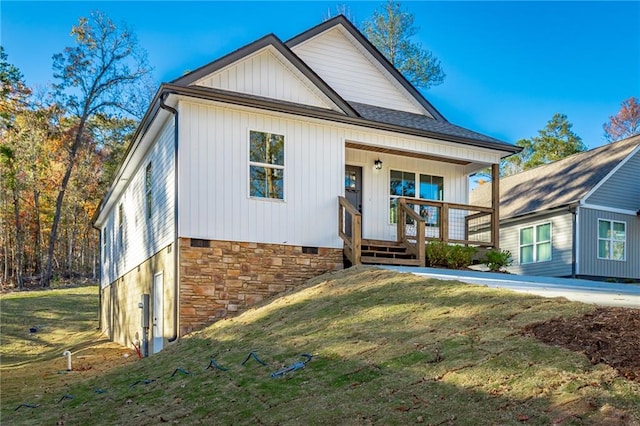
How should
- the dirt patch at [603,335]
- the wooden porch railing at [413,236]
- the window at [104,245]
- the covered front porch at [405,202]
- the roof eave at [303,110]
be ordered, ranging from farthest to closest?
the window at [104,245] < the covered front porch at [405,202] < the wooden porch railing at [413,236] < the roof eave at [303,110] < the dirt patch at [603,335]

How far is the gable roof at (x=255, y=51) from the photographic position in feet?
36.7

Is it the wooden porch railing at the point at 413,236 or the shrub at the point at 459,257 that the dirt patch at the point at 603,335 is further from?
the shrub at the point at 459,257

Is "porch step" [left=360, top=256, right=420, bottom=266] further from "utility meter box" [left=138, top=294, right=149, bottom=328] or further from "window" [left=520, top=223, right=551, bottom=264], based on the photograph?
"window" [left=520, top=223, right=551, bottom=264]

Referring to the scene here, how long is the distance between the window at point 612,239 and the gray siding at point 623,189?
597 millimetres

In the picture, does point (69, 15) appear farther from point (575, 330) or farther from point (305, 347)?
point (575, 330)

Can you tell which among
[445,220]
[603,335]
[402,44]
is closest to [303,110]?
[445,220]

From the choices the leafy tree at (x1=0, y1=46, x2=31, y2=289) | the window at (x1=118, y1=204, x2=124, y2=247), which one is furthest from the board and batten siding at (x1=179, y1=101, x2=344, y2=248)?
the leafy tree at (x1=0, y1=46, x2=31, y2=289)

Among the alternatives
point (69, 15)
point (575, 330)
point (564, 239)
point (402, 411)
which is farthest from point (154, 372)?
point (69, 15)

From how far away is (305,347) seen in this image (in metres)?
6.96

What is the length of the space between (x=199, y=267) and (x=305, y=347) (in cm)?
404

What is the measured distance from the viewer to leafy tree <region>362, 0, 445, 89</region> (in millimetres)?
27344

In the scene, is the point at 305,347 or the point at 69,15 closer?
the point at 305,347

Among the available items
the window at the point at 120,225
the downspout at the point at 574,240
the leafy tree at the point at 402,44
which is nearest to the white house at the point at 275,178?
the window at the point at 120,225

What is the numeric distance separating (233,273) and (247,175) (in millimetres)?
1823
